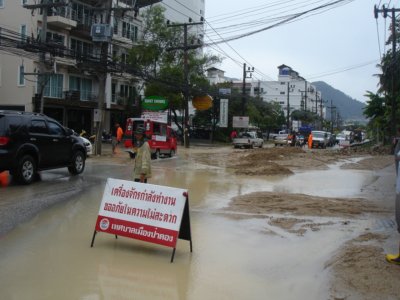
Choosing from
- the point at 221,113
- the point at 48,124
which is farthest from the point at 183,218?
the point at 221,113

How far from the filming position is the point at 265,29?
19.7 meters

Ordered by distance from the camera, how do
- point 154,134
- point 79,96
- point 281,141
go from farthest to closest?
point 281,141, point 79,96, point 154,134

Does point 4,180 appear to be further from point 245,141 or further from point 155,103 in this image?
point 245,141

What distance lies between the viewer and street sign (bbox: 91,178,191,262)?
6770mm

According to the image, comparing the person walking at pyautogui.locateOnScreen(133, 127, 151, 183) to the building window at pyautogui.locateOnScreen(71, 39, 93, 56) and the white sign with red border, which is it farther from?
the building window at pyautogui.locateOnScreen(71, 39, 93, 56)

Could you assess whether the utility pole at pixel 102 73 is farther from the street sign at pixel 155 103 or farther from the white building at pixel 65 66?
the white building at pixel 65 66

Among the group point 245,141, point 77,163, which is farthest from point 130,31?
point 77,163

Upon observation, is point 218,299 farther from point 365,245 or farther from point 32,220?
point 32,220

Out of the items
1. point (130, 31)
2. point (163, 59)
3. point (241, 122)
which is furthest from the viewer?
point (241, 122)

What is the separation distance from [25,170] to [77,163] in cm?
327

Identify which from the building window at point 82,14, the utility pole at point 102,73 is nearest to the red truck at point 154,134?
the utility pole at point 102,73

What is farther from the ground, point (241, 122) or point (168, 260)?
point (241, 122)

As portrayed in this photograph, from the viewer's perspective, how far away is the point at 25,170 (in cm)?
1361

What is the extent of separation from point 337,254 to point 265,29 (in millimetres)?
14162
